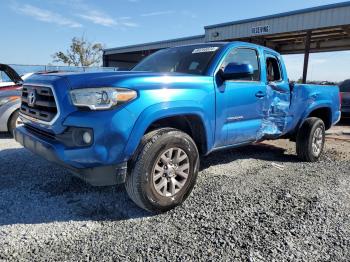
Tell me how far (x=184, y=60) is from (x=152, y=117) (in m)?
1.44

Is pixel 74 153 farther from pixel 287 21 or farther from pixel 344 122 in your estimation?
pixel 287 21

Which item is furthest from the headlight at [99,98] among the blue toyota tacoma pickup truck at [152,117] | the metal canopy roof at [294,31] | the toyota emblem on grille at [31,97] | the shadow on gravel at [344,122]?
the shadow on gravel at [344,122]

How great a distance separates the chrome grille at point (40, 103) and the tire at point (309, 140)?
4.14 m

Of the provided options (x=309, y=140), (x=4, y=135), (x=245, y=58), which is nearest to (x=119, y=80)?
(x=245, y=58)

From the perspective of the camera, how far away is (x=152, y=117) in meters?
3.10

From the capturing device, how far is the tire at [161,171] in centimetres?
309

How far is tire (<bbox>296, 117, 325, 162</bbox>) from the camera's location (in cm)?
557

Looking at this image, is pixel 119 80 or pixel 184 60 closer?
pixel 119 80

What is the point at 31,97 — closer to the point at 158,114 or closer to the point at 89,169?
the point at 89,169

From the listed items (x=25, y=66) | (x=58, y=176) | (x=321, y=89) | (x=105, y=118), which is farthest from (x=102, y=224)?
(x=25, y=66)

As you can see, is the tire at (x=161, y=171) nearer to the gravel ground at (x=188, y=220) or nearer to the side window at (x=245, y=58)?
the gravel ground at (x=188, y=220)

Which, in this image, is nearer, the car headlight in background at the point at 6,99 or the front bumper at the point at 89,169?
the front bumper at the point at 89,169

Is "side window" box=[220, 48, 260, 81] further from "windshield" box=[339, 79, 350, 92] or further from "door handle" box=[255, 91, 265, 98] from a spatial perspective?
"windshield" box=[339, 79, 350, 92]

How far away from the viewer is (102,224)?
304cm
